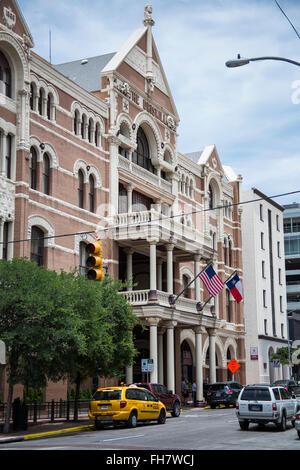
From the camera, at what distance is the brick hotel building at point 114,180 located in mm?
33156

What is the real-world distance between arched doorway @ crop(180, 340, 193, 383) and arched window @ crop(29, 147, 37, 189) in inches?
760

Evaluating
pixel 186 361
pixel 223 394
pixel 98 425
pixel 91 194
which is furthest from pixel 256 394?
pixel 186 361

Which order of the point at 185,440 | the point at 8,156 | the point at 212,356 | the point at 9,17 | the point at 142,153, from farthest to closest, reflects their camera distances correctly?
the point at 142,153
the point at 212,356
the point at 9,17
the point at 8,156
the point at 185,440

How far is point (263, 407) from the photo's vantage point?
23.2 meters

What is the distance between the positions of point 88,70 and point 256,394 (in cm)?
2696

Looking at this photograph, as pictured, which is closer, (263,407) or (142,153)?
(263,407)

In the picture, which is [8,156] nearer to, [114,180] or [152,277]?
[114,180]

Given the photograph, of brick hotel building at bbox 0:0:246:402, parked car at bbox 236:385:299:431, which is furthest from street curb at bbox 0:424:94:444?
parked car at bbox 236:385:299:431

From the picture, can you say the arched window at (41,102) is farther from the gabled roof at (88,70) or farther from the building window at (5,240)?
the gabled roof at (88,70)

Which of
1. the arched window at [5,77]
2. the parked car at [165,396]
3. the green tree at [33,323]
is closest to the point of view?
the green tree at [33,323]

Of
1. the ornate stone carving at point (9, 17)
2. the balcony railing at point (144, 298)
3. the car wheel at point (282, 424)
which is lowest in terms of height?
the car wheel at point (282, 424)

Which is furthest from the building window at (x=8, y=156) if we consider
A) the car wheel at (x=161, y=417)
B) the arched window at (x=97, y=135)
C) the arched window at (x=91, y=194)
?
the car wheel at (x=161, y=417)

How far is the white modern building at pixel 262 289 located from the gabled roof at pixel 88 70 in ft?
78.6

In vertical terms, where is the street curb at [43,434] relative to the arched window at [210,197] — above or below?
below
